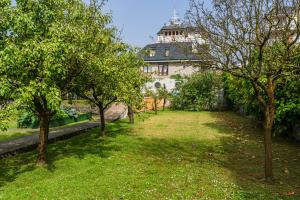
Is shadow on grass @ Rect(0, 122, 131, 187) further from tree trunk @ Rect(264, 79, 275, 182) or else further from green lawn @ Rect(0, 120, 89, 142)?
tree trunk @ Rect(264, 79, 275, 182)

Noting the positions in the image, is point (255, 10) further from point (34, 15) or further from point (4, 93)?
point (4, 93)

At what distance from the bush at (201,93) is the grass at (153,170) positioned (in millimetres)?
21817

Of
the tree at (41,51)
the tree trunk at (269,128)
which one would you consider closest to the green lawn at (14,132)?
the tree at (41,51)

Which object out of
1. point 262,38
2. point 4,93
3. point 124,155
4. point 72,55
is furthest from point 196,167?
point 4,93

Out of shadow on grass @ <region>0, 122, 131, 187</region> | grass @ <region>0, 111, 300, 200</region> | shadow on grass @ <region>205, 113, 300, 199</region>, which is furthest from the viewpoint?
shadow on grass @ <region>0, 122, 131, 187</region>

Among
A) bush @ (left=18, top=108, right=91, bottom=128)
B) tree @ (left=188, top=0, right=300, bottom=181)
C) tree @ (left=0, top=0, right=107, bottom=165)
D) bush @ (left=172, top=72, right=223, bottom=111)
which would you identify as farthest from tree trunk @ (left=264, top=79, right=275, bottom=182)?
bush @ (left=172, top=72, right=223, bottom=111)

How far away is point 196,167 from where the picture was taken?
42.0 ft

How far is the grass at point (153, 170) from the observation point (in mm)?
9789

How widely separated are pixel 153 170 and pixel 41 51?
17.7 ft

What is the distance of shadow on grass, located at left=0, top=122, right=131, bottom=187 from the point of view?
12.7m

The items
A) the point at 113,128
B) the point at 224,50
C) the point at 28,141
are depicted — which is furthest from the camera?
the point at 113,128

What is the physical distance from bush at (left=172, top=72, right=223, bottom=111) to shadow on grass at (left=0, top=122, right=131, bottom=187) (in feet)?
70.9

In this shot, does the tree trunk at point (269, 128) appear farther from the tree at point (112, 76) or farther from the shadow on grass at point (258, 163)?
the tree at point (112, 76)

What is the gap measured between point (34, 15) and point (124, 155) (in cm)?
674
